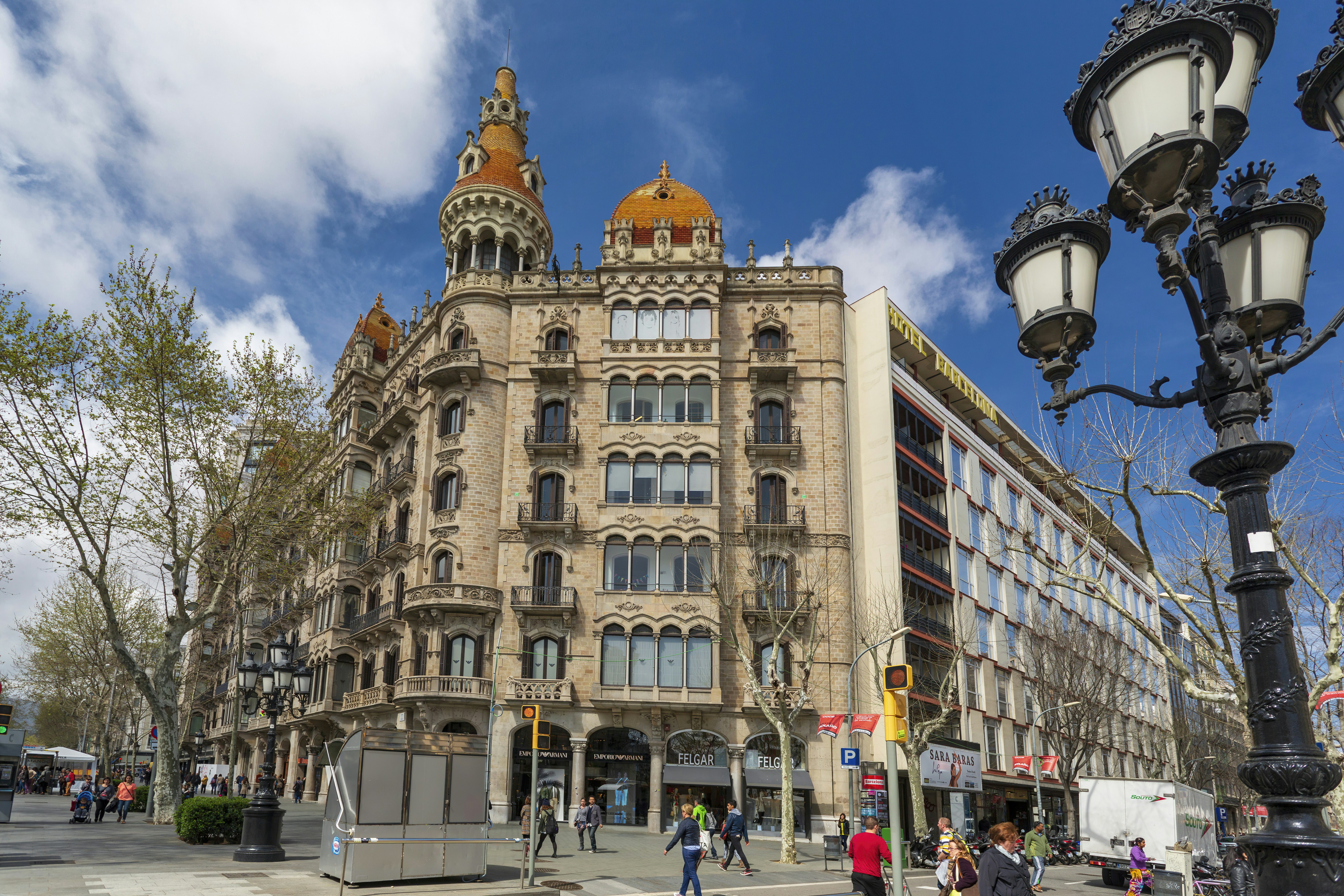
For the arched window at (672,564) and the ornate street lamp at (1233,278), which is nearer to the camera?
the ornate street lamp at (1233,278)

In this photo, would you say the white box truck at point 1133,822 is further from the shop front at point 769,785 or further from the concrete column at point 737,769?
the concrete column at point 737,769

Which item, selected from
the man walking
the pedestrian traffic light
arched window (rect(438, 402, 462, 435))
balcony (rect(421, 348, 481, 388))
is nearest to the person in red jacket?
the pedestrian traffic light

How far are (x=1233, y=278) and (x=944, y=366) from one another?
47.1m

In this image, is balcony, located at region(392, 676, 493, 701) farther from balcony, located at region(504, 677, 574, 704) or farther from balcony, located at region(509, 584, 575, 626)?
balcony, located at region(509, 584, 575, 626)

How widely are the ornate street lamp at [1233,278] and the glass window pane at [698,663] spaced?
31834 millimetres

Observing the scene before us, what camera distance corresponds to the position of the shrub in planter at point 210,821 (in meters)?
21.8

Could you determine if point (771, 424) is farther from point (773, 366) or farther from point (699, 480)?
point (699, 480)

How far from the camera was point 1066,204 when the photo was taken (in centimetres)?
566

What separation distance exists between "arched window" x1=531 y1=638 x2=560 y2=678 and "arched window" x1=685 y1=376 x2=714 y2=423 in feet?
37.5

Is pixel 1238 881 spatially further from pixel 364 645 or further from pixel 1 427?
pixel 364 645

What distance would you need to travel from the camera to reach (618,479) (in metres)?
39.2

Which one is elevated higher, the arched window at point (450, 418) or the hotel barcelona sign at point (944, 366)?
the hotel barcelona sign at point (944, 366)

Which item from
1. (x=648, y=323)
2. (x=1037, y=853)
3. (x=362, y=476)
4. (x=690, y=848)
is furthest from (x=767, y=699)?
(x=362, y=476)

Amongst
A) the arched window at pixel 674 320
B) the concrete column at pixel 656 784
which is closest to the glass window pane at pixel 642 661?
the concrete column at pixel 656 784
